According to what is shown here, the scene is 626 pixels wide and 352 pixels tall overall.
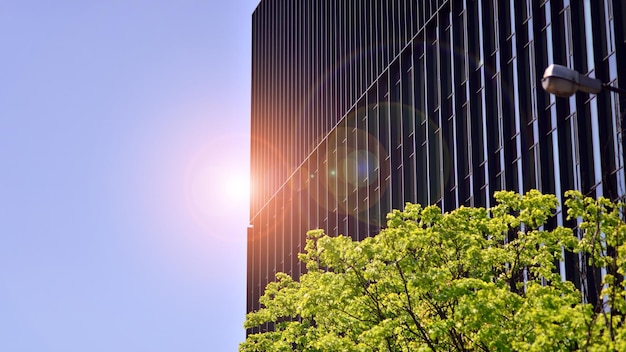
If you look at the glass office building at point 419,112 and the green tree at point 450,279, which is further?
the glass office building at point 419,112

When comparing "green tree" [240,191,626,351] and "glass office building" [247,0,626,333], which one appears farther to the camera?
"glass office building" [247,0,626,333]

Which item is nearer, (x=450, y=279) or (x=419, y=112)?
(x=450, y=279)

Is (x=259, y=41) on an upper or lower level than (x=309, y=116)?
upper

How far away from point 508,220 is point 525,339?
5.37 meters

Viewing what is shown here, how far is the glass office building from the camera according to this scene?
36.6 meters

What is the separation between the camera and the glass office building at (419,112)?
36562 millimetres

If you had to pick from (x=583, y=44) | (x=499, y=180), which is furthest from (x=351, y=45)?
(x=583, y=44)

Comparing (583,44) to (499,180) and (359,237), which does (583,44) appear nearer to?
(499,180)

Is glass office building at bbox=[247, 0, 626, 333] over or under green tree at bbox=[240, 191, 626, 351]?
over

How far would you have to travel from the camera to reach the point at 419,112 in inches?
2089

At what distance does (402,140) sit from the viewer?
5497 cm

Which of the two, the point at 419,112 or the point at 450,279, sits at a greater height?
the point at 419,112

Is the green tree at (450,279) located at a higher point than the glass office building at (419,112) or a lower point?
lower

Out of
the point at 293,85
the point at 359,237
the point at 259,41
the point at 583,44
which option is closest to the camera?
the point at 583,44
